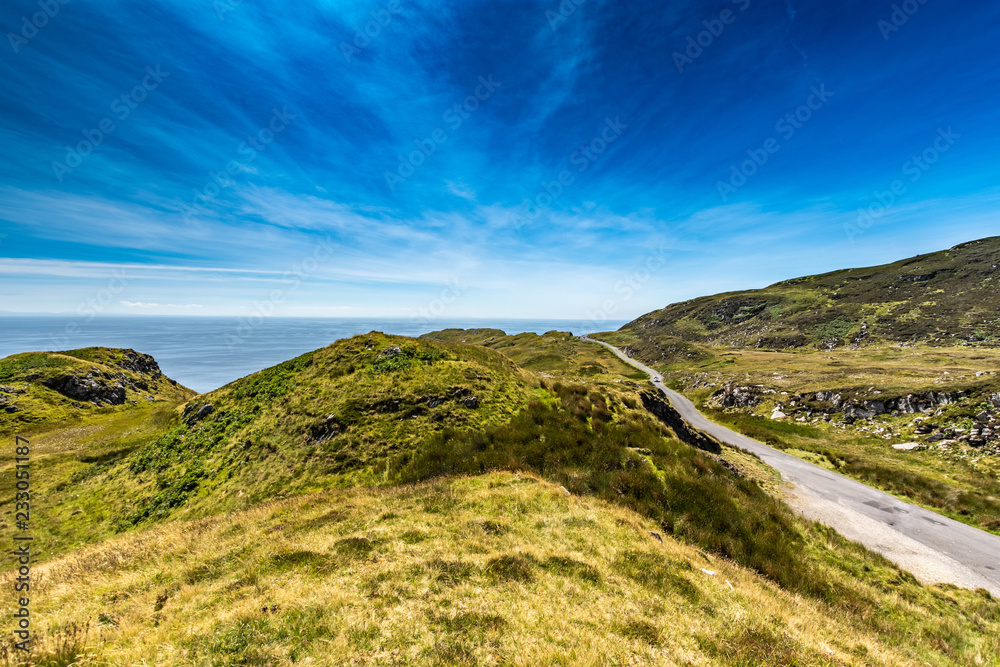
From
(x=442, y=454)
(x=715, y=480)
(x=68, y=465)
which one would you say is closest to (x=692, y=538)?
(x=715, y=480)

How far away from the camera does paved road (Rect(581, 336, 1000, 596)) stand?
16.1 m

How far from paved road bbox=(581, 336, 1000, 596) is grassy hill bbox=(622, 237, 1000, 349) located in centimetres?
10069

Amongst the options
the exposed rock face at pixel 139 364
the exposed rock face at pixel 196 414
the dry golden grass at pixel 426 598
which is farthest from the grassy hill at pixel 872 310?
the exposed rock face at pixel 139 364

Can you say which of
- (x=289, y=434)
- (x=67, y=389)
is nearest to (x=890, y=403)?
(x=289, y=434)

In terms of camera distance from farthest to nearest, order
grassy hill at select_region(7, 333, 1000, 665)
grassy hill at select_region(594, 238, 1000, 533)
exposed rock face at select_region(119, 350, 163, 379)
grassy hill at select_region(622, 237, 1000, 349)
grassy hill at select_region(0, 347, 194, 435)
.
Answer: grassy hill at select_region(622, 237, 1000, 349), exposed rock face at select_region(119, 350, 163, 379), grassy hill at select_region(0, 347, 194, 435), grassy hill at select_region(594, 238, 1000, 533), grassy hill at select_region(7, 333, 1000, 665)

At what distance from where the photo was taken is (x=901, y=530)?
65.4 ft

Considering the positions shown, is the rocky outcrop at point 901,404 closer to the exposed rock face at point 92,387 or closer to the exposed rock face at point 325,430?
the exposed rock face at point 325,430

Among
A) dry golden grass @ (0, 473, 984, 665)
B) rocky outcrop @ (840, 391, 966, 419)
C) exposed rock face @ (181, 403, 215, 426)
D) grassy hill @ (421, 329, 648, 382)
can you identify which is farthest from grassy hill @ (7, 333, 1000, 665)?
grassy hill @ (421, 329, 648, 382)

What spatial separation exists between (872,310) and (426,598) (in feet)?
576

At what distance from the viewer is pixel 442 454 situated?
1781 centimetres

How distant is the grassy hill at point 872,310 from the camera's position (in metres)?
93.9

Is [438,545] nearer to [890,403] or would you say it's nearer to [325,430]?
[325,430]

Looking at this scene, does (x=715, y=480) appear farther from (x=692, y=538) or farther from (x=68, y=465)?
(x=68, y=465)

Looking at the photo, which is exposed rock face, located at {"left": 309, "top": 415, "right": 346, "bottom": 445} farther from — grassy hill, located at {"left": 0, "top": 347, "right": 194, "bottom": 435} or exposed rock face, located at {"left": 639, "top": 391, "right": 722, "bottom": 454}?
grassy hill, located at {"left": 0, "top": 347, "right": 194, "bottom": 435}
